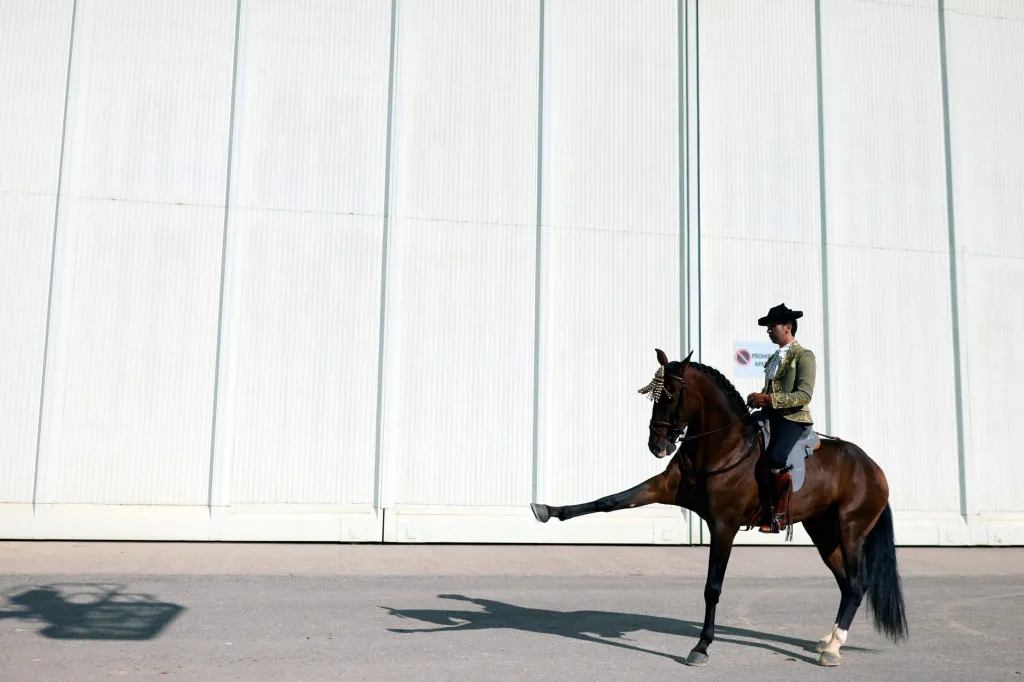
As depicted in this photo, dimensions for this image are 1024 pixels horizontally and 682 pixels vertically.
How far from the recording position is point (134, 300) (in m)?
13.6

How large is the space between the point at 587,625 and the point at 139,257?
9.35m

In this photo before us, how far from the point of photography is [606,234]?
1516cm

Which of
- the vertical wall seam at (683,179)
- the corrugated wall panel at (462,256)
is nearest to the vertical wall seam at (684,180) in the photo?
the vertical wall seam at (683,179)

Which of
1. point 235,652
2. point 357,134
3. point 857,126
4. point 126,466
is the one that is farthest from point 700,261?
point 235,652

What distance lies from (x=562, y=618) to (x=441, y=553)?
5.03 meters

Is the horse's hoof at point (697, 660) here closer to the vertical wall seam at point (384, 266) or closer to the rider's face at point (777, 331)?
the rider's face at point (777, 331)

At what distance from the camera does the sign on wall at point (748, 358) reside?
50.1 ft

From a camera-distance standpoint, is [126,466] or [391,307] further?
[391,307]

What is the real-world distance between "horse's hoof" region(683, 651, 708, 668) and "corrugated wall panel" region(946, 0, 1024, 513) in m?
11.5

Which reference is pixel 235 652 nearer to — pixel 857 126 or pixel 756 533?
pixel 756 533

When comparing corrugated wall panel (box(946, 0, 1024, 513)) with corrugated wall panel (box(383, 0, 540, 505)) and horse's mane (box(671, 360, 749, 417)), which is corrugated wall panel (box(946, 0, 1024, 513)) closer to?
corrugated wall panel (box(383, 0, 540, 505))

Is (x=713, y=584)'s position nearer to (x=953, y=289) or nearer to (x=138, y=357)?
(x=138, y=357)

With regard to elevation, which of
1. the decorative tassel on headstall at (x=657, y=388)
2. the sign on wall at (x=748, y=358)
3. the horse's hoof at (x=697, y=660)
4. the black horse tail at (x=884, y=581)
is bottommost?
the horse's hoof at (x=697, y=660)

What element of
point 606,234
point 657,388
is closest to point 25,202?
point 606,234
